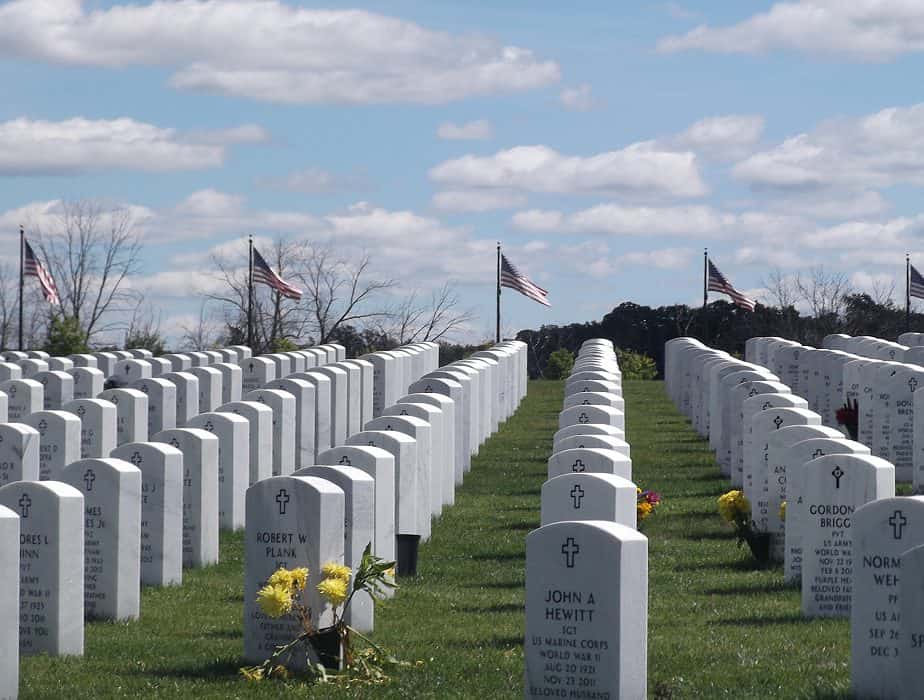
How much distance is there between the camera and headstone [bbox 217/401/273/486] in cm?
2083

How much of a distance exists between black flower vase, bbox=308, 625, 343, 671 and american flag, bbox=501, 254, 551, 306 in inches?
1248

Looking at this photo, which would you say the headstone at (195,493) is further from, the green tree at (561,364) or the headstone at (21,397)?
the green tree at (561,364)

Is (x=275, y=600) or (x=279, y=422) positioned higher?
(x=279, y=422)

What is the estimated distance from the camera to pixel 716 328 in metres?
58.1

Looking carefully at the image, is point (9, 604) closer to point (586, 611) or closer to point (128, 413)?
point (586, 611)

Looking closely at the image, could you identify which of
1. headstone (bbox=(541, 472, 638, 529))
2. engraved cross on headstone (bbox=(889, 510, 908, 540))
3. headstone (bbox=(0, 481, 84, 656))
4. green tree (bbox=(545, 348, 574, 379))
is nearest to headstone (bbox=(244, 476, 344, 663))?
headstone (bbox=(0, 481, 84, 656))

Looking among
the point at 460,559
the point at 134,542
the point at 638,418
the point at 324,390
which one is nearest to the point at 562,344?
the point at 638,418

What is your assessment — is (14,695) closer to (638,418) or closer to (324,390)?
(324,390)

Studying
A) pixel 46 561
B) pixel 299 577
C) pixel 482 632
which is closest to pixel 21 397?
pixel 46 561

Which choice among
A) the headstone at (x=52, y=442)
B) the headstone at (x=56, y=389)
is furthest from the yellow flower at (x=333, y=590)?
the headstone at (x=56, y=389)

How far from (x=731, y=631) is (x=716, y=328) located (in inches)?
1831

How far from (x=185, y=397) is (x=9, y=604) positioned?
16.4 metres

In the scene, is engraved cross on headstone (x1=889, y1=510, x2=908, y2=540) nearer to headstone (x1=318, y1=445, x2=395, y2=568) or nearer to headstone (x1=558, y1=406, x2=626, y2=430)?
headstone (x1=318, y1=445, x2=395, y2=568)

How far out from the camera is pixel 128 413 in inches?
867
